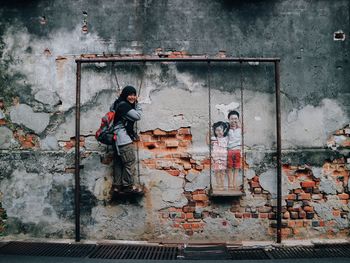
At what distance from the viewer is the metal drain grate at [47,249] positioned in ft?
15.9

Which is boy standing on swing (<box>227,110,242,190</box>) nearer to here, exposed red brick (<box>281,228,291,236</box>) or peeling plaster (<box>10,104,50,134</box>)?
exposed red brick (<box>281,228,291,236</box>)

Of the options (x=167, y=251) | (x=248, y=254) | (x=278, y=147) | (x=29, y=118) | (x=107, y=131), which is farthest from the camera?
(x=29, y=118)

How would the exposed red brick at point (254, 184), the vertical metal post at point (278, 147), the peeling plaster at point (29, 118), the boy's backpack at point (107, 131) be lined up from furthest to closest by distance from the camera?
the peeling plaster at point (29, 118)
the exposed red brick at point (254, 184)
the vertical metal post at point (278, 147)
the boy's backpack at point (107, 131)

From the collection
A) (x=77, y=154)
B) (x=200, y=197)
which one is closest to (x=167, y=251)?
(x=200, y=197)

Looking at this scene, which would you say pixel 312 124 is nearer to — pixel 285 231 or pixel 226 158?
pixel 226 158

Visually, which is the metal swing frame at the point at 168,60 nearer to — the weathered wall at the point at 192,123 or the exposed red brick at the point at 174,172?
the weathered wall at the point at 192,123

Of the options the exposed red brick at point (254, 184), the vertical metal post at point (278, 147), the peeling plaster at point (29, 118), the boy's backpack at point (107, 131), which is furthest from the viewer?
the peeling plaster at point (29, 118)

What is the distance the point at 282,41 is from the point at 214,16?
1.03 m

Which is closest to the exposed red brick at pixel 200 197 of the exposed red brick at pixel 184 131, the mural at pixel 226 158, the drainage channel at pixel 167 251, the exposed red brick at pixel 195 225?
the mural at pixel 226 158

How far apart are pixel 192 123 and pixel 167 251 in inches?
69.7

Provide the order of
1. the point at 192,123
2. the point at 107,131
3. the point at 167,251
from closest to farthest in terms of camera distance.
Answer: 1. the point at 167,251
2. the point at 107,131
3. the point at 192,123

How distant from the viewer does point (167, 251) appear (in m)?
5.02

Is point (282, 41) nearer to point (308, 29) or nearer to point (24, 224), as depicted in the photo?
point (308, 29)

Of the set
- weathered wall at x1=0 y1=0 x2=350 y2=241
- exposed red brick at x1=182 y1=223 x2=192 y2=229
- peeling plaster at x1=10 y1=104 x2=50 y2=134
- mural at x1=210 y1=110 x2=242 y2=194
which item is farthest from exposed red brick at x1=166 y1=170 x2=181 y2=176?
peeling plaster at x1=10 y1=104 x2=50 y2=134
